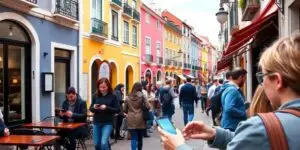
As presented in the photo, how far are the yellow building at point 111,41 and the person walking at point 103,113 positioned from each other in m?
4.01

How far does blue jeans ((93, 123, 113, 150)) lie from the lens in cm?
790

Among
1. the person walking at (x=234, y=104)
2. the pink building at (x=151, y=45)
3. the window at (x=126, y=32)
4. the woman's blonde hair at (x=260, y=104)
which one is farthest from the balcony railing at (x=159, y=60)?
the woman's blonde hair at (x=260, y=104)

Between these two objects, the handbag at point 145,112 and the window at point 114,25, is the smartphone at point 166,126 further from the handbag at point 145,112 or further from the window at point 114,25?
the window at point 114,25

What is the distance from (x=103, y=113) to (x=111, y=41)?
13874 millimetres

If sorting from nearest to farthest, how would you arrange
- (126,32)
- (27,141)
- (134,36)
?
1. (27,141)
2. (126,32)
3. (134,36)

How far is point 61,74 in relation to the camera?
51.5 ft

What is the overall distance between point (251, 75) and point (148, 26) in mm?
24932

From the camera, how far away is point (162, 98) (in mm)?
13797

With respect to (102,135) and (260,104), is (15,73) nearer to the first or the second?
(102,135)

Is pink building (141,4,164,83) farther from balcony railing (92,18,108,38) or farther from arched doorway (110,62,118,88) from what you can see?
balcony railing (92,18,108,38)

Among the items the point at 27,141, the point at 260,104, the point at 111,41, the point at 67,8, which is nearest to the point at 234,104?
the point at 27,141

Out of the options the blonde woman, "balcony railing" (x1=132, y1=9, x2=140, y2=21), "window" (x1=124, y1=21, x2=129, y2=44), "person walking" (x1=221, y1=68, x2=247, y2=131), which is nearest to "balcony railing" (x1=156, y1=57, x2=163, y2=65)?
"balcony railing" (x1=132, y1=9, x2=140, y2=21)

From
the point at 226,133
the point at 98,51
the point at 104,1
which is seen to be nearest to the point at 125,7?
the point at 104,1

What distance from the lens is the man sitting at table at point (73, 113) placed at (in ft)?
26.3
